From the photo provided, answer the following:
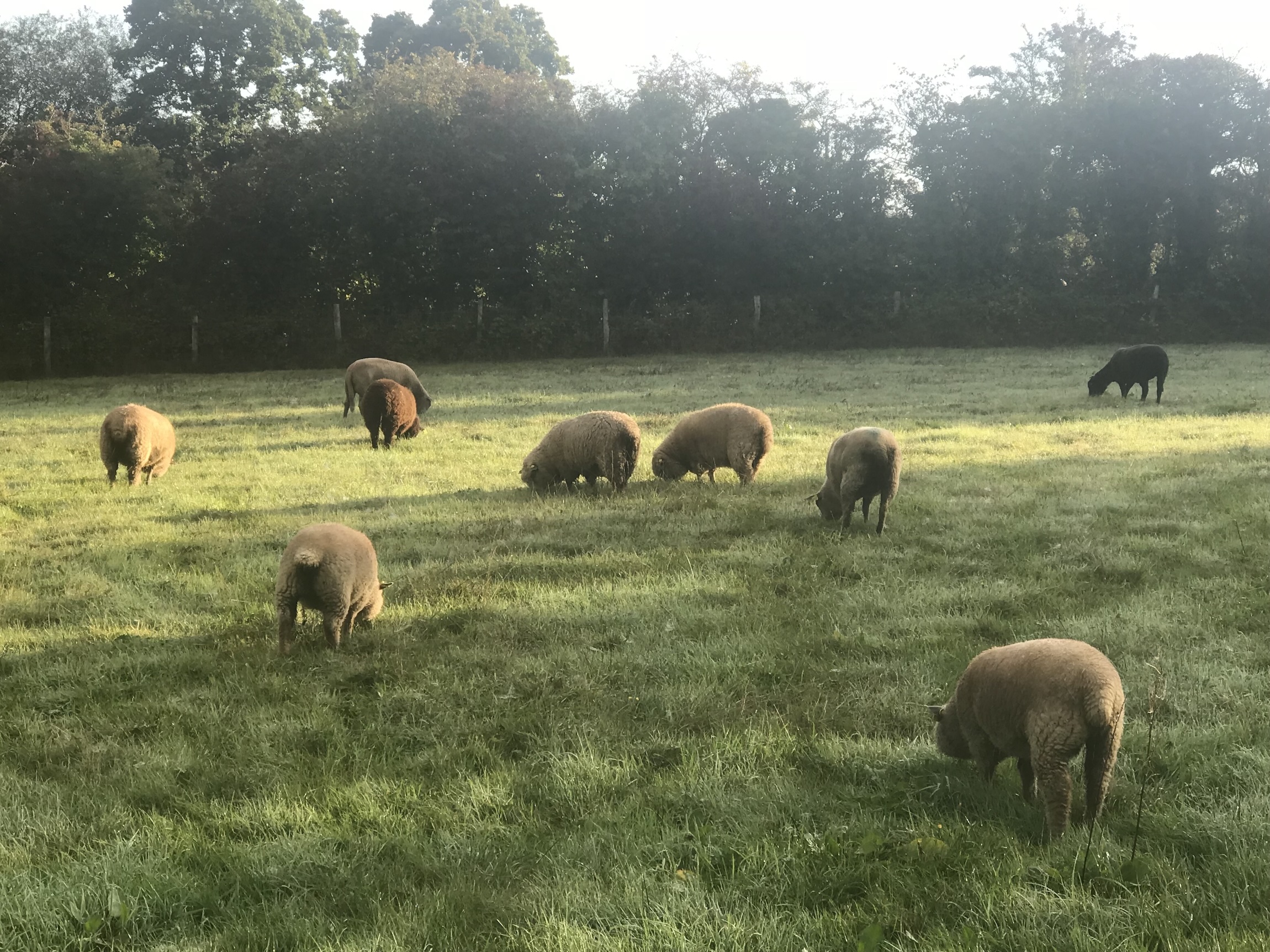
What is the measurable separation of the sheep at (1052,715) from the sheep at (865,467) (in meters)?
4.01

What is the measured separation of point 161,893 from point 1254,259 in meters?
39.4

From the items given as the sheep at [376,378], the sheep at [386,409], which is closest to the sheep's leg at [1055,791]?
the sheep at [386,409]

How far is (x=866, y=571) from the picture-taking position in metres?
6.79

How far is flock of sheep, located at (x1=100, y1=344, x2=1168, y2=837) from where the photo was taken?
10.3 ft

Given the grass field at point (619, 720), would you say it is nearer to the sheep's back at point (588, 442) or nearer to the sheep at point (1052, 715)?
the sheep at point (1052, 715)

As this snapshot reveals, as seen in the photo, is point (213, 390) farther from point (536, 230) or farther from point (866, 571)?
point (866, 571)

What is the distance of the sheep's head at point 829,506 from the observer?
26.7 feet

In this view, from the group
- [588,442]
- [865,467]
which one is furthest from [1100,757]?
[588,442]

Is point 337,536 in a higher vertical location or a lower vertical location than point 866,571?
higher

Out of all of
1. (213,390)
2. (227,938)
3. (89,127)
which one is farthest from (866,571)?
(89,127)

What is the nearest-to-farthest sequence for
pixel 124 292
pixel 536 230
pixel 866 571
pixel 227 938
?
pixel 227 938, pixel 866 571, pixel 124 292, pixel 536 230

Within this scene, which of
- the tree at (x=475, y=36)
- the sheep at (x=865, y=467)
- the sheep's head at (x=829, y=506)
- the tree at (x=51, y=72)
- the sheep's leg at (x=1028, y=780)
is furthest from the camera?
the tree at (x=475, y=36)

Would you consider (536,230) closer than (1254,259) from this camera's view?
Yes

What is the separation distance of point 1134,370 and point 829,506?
12.2 m
